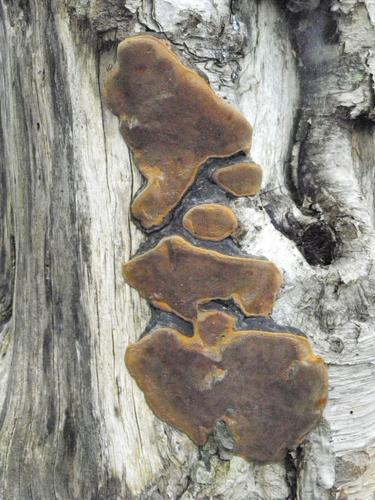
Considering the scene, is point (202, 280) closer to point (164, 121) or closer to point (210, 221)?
point (210, 221)

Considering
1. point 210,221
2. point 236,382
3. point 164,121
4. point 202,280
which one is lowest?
point 236,382

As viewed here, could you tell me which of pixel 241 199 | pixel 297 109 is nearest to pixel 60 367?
pixel 241 199

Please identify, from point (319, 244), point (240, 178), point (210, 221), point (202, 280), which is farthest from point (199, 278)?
point (319, 244)

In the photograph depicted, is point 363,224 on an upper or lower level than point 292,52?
lower

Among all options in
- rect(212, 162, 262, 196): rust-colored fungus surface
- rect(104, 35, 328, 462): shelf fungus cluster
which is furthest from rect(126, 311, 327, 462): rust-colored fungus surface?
rect(212, 162, 262, 196): rust-colored fungus surface

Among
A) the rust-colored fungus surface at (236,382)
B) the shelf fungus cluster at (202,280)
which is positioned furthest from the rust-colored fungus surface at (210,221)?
the rust-colored fungus surface at (236,382)

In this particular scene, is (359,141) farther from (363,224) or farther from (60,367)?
(60,367)
